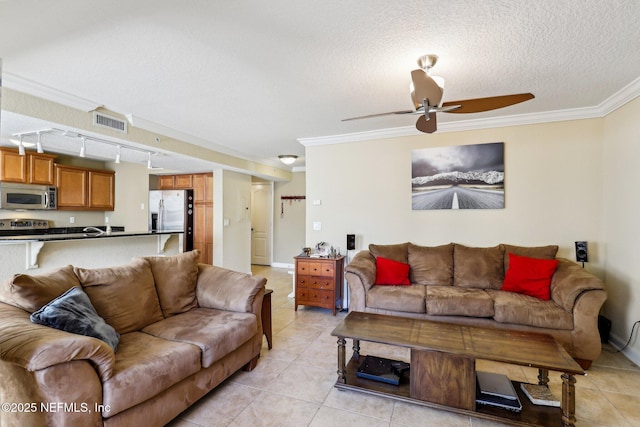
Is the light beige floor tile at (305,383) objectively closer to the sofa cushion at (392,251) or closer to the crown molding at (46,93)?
the sofa cushion at (392,251)

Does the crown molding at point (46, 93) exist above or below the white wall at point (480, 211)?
above

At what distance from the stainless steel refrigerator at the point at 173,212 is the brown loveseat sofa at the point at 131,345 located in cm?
326

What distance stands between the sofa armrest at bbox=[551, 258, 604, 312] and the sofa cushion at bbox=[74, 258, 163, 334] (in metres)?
3.47

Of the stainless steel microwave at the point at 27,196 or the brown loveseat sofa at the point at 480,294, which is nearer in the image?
the brown loveseat sofa at the point at 480,294

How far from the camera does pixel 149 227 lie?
6.15 metres

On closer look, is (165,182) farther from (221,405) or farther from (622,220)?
(622,220)

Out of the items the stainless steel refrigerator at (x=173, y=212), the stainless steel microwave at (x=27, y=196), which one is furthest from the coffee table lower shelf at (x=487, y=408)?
the stainless steel microwave at (x=27, y=196)

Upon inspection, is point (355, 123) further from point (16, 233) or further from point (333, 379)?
point (16, 233)

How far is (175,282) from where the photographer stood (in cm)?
263

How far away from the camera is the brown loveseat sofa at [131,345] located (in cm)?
137

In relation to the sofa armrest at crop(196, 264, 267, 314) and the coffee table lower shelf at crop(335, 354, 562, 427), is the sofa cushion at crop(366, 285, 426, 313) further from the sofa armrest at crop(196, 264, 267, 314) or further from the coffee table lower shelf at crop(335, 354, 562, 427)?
the sofa armrest at crop(196, 264, 267, 314)

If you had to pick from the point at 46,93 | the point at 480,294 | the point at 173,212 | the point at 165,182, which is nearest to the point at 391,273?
the point at 480,294

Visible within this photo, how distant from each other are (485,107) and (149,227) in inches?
244

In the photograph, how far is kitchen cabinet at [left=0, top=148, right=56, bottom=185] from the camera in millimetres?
4605
